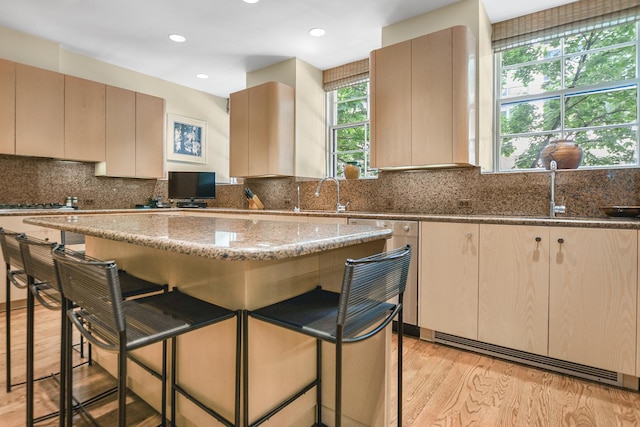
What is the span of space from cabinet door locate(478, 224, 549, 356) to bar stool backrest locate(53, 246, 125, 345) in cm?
213

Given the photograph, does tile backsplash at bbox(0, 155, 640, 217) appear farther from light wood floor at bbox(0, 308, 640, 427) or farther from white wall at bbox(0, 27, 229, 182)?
light wood floor at bbox(0, 308, 640, 427)

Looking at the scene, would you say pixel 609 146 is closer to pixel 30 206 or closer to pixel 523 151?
pixel 523 151

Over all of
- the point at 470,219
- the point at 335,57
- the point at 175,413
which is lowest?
the point at 175,413

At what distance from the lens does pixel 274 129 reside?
4.05 m

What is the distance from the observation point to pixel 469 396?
1821 mm

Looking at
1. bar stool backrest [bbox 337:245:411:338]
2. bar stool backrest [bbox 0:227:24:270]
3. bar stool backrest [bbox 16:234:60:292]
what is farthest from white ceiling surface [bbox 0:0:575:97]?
bar stool backrest [bbox 337:245:411:338]

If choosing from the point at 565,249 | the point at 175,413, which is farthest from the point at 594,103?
the point at 175,413

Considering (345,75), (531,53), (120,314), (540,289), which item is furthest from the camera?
(345,75)

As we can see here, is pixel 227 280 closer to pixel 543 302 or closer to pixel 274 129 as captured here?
pixel 543 302

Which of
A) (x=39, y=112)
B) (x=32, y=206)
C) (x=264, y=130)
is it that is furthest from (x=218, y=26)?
(x=32, y=206)

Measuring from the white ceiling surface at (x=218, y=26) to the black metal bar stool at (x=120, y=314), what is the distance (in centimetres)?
285

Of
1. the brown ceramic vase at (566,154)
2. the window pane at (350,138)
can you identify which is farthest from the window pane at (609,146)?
the window pane at (350,138)

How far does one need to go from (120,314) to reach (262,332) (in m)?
0.49

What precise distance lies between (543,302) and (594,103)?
1.83m
